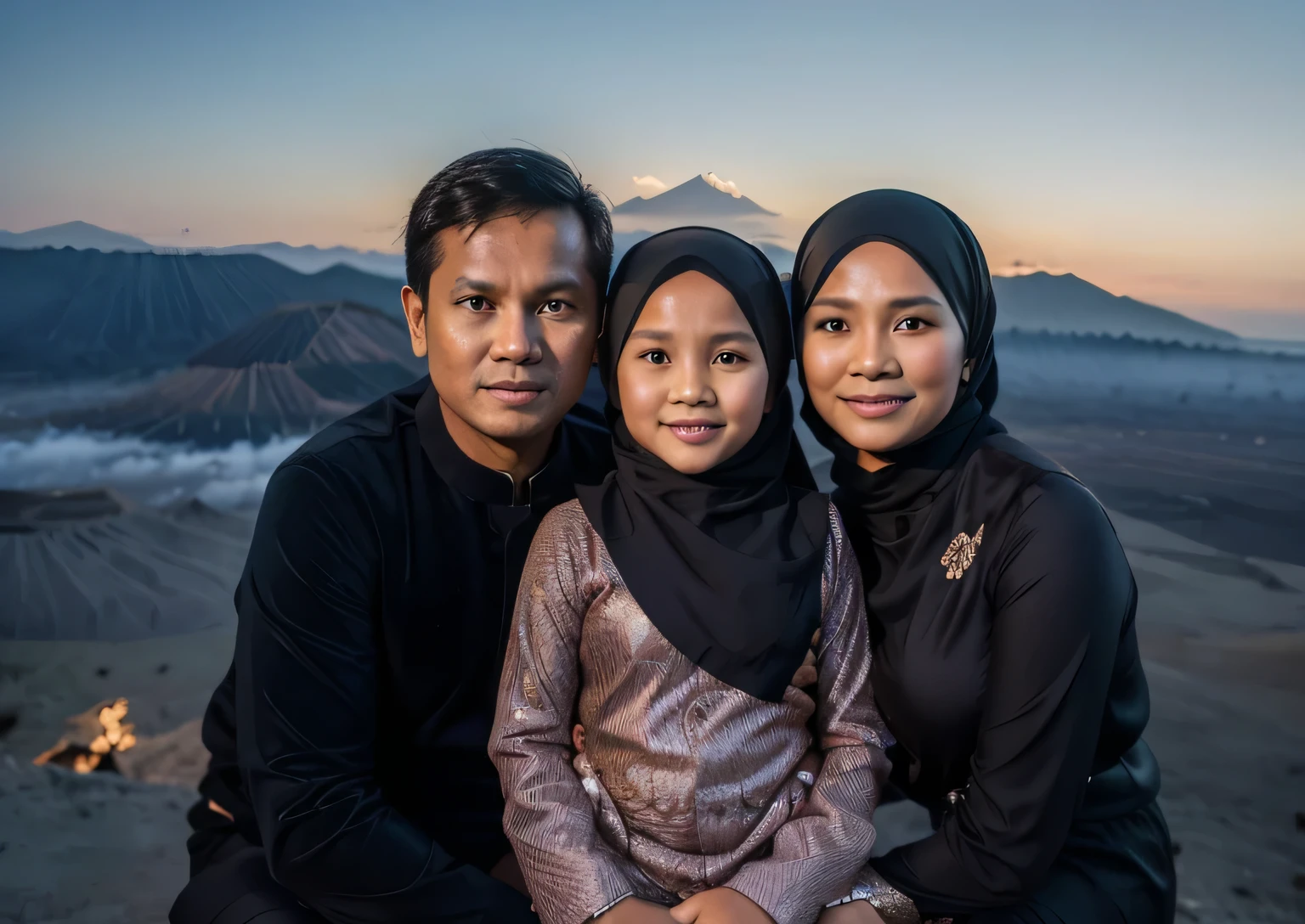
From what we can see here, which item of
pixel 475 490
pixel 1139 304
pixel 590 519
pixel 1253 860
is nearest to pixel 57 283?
pixel 475 490

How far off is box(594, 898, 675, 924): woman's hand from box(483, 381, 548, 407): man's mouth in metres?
0.66

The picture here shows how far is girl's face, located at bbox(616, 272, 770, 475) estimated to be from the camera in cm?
117

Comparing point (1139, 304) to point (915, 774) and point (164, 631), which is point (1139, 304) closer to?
point (915, 774)

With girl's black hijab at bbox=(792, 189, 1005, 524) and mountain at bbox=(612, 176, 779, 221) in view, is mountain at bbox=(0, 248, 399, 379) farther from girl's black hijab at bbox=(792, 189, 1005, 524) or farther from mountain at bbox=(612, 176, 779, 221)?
girl's black hijab at bbox=(792, 189, 1005, 524)

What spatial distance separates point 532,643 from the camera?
1197 millimetres

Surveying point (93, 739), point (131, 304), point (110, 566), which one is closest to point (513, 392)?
point (93, 739)

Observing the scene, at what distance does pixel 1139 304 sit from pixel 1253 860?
1.88 metres

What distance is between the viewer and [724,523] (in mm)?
1246

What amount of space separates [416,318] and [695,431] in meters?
0.52

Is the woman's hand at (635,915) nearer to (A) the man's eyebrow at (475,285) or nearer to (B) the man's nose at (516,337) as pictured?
(B) the man's nose at (516,337)

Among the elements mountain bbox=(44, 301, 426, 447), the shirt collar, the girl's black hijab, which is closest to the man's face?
the shirt collar

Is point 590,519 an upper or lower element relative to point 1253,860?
upper

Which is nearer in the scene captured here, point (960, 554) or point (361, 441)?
point (960, 554)

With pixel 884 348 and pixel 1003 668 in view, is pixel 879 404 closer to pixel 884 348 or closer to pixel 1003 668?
pixel 884 348
